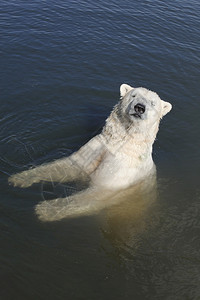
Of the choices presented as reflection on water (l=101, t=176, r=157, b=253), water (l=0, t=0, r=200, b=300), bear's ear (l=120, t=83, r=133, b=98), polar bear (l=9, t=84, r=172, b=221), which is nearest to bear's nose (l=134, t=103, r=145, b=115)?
polar bear (l=9, t=84, r=172, b=221)

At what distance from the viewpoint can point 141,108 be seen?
855 cm

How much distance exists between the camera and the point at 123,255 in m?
8.04

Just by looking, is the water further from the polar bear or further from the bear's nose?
the bear's nose

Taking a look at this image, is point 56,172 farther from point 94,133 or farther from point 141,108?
point 141,108

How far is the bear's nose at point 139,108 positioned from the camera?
27.9 feet

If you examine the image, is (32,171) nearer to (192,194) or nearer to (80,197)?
(80,197)

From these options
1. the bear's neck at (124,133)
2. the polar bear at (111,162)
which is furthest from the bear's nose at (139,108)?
the bear's neck at (124,133)

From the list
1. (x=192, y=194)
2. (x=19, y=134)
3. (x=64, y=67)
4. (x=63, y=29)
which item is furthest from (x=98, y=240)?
(x=63, y=29)

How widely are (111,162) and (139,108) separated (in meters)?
1.58

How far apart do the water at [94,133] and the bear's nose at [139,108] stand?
263 centimetres

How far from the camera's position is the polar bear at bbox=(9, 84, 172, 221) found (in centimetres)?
866

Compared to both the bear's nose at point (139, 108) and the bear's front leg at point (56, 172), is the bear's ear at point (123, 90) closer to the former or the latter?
the bear's nose at point (139, 108)

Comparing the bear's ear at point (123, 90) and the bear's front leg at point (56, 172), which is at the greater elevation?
the bear's ear at point (123, 90)

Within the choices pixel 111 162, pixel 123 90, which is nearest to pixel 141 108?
pixel 123 90
